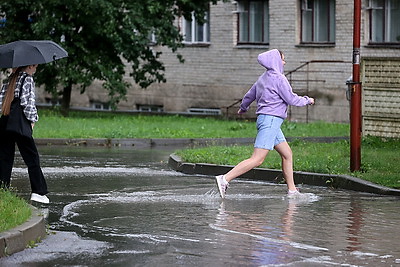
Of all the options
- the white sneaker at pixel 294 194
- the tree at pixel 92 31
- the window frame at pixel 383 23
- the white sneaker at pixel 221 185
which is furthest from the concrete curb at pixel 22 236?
the window frame at pixel 383 23

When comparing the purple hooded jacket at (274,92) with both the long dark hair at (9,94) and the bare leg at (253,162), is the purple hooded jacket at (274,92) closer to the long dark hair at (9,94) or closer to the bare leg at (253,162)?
the bare leg at (253,162)

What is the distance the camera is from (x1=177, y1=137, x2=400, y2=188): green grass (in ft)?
51.7

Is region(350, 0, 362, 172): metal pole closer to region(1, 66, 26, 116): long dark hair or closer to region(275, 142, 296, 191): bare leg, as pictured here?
region(275, 142, 296, 191): bare leg

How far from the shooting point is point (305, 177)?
15891 millimetres

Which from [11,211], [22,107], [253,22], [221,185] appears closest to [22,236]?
[11,211]

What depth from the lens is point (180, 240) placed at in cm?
1025

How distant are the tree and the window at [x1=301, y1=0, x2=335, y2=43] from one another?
→ 3.03 m

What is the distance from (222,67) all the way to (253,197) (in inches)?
943

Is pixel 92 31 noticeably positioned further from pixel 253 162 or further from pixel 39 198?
pixel 39 198

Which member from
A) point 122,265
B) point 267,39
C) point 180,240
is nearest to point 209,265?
point 122,265

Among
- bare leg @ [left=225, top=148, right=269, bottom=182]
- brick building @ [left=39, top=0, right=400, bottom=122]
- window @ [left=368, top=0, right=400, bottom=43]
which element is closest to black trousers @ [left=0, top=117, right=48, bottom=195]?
bare leg @ [left=225, top=148, right=269, bottom=182]

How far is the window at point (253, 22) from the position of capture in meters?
36.4

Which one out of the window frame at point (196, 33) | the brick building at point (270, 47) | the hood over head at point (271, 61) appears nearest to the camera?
the hood over head at point (271, 61)

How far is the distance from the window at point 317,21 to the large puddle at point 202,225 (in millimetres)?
18160
